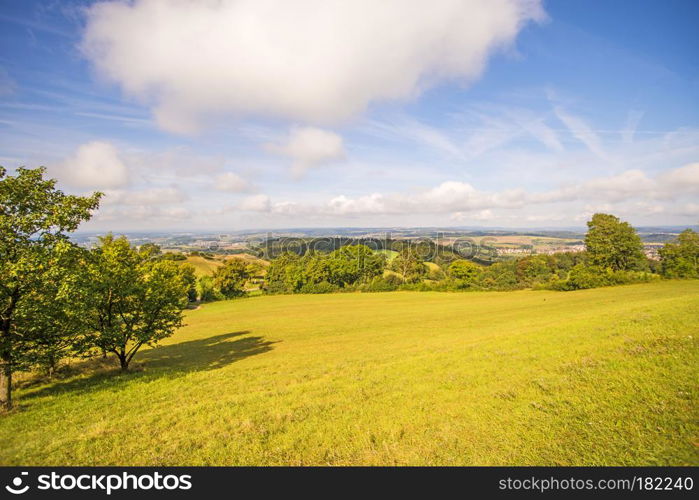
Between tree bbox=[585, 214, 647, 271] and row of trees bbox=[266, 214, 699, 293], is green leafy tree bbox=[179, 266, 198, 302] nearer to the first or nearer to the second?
row of trees bbox=[266, 214, 699, 293]

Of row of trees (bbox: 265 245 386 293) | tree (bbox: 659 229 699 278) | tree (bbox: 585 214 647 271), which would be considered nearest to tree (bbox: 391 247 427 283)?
row of trees (bbox: 265 245 386 293)

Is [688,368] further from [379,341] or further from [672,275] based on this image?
[672,275]

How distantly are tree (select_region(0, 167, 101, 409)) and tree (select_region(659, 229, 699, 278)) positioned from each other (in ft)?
257

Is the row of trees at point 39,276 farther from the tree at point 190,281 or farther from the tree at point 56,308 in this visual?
the tree at point 190,281

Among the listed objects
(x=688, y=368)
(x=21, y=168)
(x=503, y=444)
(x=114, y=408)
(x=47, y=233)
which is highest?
(x=21, y=168)

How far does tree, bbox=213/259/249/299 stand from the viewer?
79.9 metres

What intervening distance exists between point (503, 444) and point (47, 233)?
17.1 meters

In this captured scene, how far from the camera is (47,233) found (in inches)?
458

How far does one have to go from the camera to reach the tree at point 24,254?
416 inches

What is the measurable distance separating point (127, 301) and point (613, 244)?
79.2 metres

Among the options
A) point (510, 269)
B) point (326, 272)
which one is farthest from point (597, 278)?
point (326, 272)

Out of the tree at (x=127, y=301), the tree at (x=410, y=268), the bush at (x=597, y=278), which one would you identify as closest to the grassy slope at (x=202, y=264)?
the tree at (x=410, y=268)

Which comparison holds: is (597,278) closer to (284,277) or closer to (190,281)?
(284,277)
